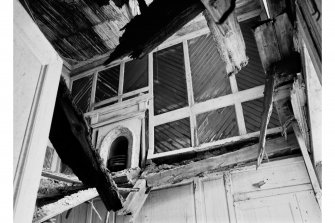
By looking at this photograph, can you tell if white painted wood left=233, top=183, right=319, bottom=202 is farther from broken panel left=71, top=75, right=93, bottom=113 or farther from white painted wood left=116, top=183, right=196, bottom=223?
broken panel left=71, top=75, right=93, bottom=113

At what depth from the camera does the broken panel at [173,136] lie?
5.86 metres

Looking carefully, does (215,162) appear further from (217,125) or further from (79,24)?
(79,24)

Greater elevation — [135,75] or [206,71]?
[135,75]

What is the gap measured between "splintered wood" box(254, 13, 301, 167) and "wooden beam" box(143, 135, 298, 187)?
656 millimetres

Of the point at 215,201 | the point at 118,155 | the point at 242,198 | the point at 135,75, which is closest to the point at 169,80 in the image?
the point at 135,75

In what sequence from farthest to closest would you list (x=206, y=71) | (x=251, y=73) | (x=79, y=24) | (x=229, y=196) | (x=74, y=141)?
(x=79, y=24)
(x=206, y=71)
(x=251, y=73)
(x=229, y=196)
(x=74, y=141)

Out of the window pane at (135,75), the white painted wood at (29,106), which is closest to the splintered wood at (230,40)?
the white painted wood at (29,106)

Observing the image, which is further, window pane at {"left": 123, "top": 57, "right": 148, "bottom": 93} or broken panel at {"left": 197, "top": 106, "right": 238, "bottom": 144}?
window pane at {"left": 123, "top": 57, "right": 148, "bottom": 93}

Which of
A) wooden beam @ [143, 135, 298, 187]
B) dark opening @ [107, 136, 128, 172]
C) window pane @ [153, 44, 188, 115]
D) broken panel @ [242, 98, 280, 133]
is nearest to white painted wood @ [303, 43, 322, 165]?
wooden beam @ [143, 135, 298, 187]

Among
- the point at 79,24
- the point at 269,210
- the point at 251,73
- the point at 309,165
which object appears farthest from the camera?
the point at 79,24

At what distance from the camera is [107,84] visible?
7.63 m

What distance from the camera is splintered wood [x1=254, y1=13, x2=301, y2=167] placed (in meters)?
2.93

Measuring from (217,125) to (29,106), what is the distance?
450 centimetres

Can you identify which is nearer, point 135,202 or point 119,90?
point 135,202
